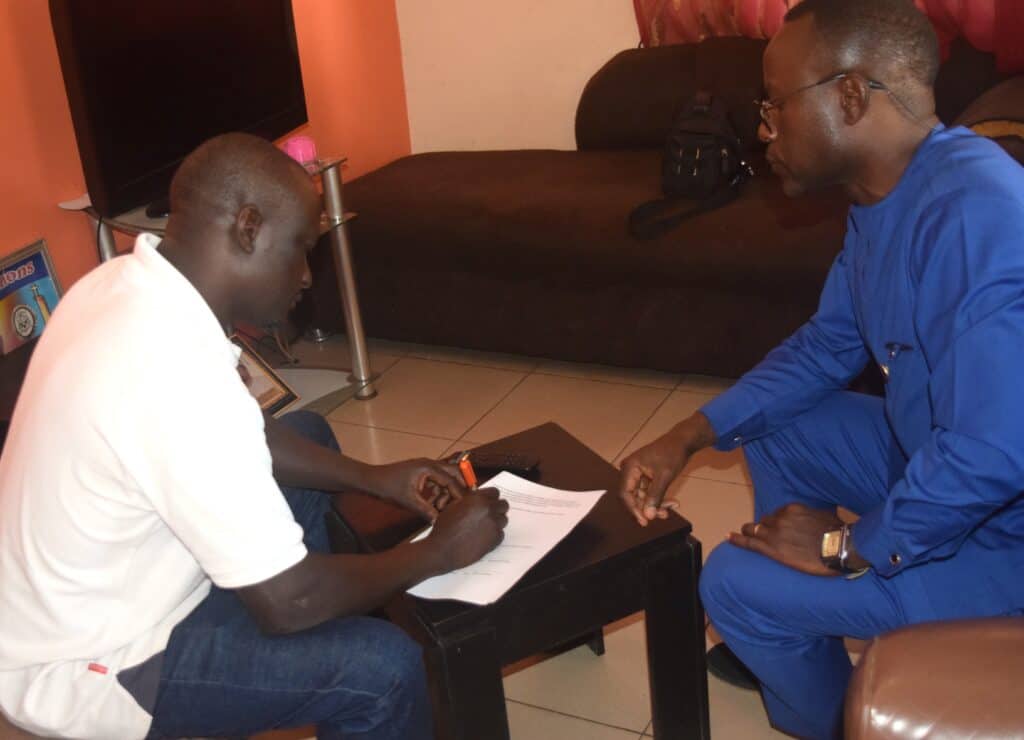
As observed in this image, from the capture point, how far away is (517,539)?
1613 mm

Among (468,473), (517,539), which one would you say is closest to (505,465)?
(468,473)

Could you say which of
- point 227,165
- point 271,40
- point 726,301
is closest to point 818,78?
point 227,165

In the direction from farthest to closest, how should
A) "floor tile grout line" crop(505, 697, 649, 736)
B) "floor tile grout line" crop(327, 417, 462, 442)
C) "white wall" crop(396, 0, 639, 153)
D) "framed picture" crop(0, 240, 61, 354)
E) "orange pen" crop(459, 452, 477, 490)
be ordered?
"white wall" crop(396, 0, 639, 153), "floor tile grout line" crop(327, 417, 462, 442), "framed picture" crop(0, 240, 61, 354), "floor tile grout line" crop(505, 697, 649, 736), "orange pen" crop(459, 452, 477, 490)

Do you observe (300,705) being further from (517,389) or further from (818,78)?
(517,389)

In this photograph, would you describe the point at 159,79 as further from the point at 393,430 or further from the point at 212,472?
the point at 212,472

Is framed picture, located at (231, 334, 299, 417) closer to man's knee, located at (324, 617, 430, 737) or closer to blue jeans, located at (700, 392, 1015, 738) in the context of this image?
blue jeans, located at (700, 392, 1015, 738)

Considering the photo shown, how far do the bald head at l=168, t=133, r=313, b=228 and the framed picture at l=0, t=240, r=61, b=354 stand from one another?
1.46 metres

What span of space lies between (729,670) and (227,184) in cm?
121

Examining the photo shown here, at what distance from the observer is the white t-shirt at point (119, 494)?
1315 mm

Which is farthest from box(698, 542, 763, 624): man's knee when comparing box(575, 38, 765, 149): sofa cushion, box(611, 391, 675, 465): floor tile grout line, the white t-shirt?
box(575, 38, 765, 149): sofa cushion

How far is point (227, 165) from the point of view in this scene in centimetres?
145

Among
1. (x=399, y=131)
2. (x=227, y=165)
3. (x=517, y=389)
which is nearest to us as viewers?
(x=227, y=165)

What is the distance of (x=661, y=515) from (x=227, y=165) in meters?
0.77

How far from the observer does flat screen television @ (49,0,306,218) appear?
2.57 m
